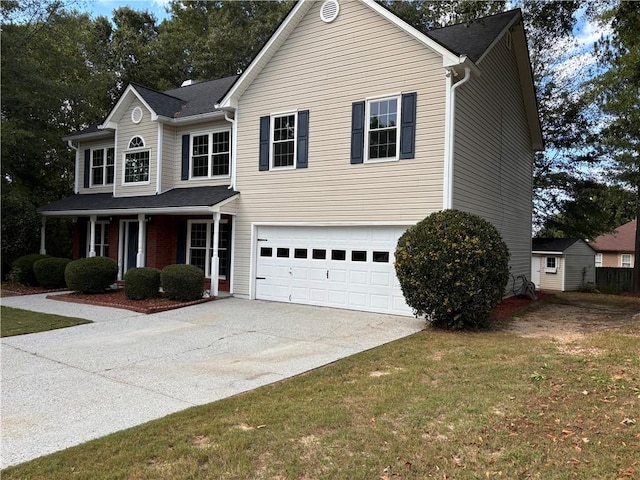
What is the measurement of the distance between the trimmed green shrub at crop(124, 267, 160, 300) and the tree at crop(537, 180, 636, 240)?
66.7 feet

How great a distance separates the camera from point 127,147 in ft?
56.6

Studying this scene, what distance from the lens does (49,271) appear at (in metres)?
15.9

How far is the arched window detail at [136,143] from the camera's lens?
16859 millimetres

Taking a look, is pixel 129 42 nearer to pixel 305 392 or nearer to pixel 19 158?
pixel 19 158

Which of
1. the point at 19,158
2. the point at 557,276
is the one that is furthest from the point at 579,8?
the point at 19,158

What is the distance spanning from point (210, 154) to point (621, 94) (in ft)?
50.2

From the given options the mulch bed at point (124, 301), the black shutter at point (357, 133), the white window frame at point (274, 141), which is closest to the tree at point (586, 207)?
the black shutter at point (357, 133)

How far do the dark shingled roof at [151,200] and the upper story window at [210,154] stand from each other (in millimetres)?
632

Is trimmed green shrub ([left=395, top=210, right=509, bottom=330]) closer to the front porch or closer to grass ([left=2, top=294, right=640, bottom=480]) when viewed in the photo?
grass ([left=2, top=294, right=640, bottom=480])

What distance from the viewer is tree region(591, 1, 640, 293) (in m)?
11.2

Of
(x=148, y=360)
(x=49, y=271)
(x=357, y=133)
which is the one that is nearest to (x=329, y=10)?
(x=357, y=133)

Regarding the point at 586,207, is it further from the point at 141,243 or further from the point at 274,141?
the point at 141,243

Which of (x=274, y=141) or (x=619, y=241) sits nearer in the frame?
(x=274, y=141)

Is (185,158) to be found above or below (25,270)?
above
